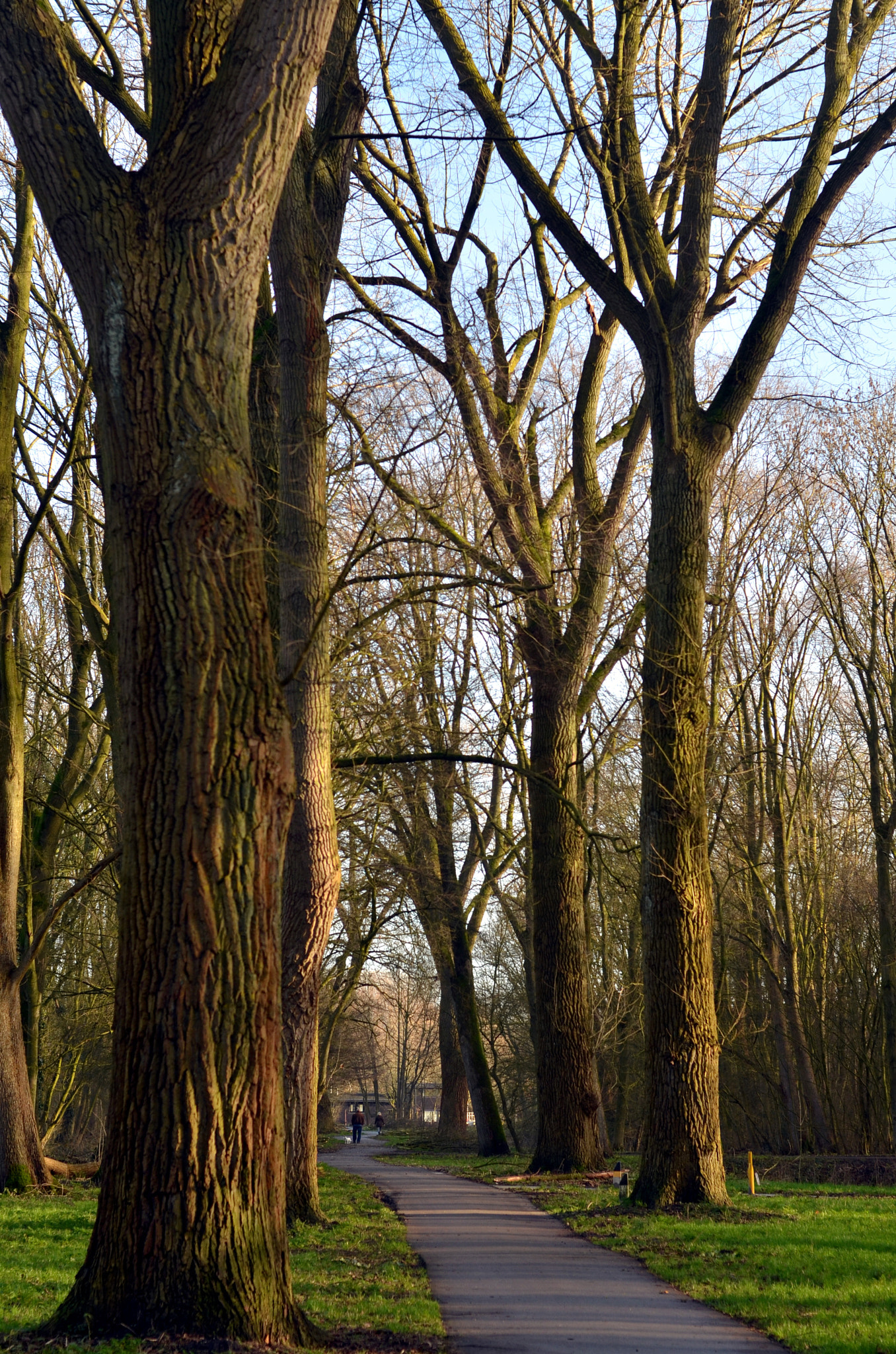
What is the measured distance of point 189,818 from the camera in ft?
14.9

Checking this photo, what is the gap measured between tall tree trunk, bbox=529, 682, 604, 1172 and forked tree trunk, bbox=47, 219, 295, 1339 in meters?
9.08

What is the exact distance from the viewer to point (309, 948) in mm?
9344

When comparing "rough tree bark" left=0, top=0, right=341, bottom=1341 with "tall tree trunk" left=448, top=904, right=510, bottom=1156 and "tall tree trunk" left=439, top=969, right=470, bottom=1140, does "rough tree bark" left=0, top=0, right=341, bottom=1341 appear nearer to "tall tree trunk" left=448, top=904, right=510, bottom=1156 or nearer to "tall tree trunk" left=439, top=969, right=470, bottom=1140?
"tall tree trunk" left=448, top=904, right=510, bottom=1156

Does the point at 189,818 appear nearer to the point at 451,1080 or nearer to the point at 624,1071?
the point at 451,1080

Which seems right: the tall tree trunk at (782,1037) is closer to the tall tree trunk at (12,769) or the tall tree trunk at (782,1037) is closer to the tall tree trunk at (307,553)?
the tall tree trunk at (12,769)

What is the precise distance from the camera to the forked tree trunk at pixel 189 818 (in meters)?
4.26

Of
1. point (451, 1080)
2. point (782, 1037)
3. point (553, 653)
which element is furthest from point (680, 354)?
point (451, 1080)

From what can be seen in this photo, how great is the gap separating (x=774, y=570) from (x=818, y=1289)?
1865cm

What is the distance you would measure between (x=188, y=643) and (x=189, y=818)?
0.77m

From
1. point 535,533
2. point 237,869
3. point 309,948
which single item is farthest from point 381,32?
point 237,869

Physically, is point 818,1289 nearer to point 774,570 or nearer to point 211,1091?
point 211,1091

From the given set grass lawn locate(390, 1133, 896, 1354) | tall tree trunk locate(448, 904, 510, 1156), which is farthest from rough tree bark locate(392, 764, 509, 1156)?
grass lawn locate(390, 1133, 896, 1354)

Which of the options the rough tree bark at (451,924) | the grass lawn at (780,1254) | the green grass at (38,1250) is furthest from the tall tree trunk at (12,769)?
the rough tree bark at (451,924)

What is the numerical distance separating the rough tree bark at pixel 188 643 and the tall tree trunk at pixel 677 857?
Answer: 5.81 m
